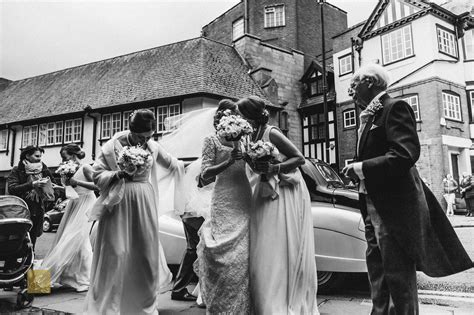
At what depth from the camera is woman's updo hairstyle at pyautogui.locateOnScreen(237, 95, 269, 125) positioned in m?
3.72

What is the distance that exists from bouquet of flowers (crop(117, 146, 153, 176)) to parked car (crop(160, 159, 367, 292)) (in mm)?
2491

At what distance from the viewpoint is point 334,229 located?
4.93 metres

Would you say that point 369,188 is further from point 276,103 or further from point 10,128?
point 10,128

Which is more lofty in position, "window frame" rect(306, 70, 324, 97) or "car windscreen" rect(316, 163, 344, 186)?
"window frame" rect(306, 70, 324, 97)

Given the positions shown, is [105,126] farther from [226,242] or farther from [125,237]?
[226,242]

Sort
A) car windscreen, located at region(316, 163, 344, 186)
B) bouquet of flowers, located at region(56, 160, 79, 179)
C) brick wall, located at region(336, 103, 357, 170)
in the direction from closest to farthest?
bouquet of flowers, located at region(56, 160, 79, 179)
car windscreen, located at region(316, 163, 344, 186)
brick wall, located at region(336, 103, 357, 170)

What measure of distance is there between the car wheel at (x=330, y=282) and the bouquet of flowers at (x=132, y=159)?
290 centimetres

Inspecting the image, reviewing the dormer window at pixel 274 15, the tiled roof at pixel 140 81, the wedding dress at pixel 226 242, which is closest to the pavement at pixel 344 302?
the wedding dress at pixel 226 242

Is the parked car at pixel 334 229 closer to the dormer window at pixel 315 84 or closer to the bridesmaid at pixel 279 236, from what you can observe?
the bridesmaid at pixel 279 236

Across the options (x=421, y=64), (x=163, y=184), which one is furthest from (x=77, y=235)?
(x=421, y=64)

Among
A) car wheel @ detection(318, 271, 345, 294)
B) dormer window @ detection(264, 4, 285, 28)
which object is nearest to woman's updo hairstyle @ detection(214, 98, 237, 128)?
car wheel @ detection(318, 271, 345, 294)

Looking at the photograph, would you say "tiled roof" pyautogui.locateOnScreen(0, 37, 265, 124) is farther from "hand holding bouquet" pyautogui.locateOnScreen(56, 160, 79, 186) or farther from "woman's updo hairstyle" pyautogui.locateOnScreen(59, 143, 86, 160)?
"hand holding bouquet" pyautogui.locateOnScreen(56, 160, 79, 186)

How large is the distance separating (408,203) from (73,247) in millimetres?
4955

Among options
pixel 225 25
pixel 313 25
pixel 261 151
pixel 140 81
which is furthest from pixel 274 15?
pixel 261 151
